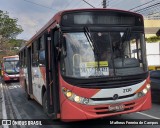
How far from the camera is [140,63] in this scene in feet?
25.4

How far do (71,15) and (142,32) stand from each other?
75.7 inches

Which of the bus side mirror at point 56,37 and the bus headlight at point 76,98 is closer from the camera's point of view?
the bus headlight at point 76,98

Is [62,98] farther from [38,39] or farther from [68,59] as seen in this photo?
[38,39]

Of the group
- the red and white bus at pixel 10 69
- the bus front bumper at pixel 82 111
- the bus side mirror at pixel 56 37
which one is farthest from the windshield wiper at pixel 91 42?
the red and white bus at pixel 10 69

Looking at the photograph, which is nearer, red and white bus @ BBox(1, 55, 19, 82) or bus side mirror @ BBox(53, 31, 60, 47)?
bus side mirror @ BBox(53, 31, 60, 47)

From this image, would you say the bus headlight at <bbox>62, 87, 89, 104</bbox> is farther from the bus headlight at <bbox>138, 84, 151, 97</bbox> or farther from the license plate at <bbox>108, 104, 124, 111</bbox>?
the bus headlight at <bbox>138, 84, 151, 97</bbox>

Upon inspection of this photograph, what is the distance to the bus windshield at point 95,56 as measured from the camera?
7.10 m

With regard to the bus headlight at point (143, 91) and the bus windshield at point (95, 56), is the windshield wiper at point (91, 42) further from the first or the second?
the bus headlight at point (143, 91)

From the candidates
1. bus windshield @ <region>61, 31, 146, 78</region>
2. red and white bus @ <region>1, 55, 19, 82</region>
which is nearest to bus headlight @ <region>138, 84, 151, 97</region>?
bus windshield @ <region>61, 31, 146, 78</region>

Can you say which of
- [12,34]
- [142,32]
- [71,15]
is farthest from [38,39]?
[12,34]

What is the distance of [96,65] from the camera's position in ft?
23.4

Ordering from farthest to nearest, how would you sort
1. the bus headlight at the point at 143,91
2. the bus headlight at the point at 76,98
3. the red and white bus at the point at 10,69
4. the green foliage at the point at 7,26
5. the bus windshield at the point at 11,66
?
the green foliage at the point at 7,26 → the bus windshield at the point at 11,66 → the red and white bus at the point at 10,69 → the bus headlight at the point at 143,91 → the bus headlight at the point at 76,98

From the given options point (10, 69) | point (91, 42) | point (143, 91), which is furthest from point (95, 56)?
point (10, 69)

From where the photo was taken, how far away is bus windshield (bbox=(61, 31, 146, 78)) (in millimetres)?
7098
